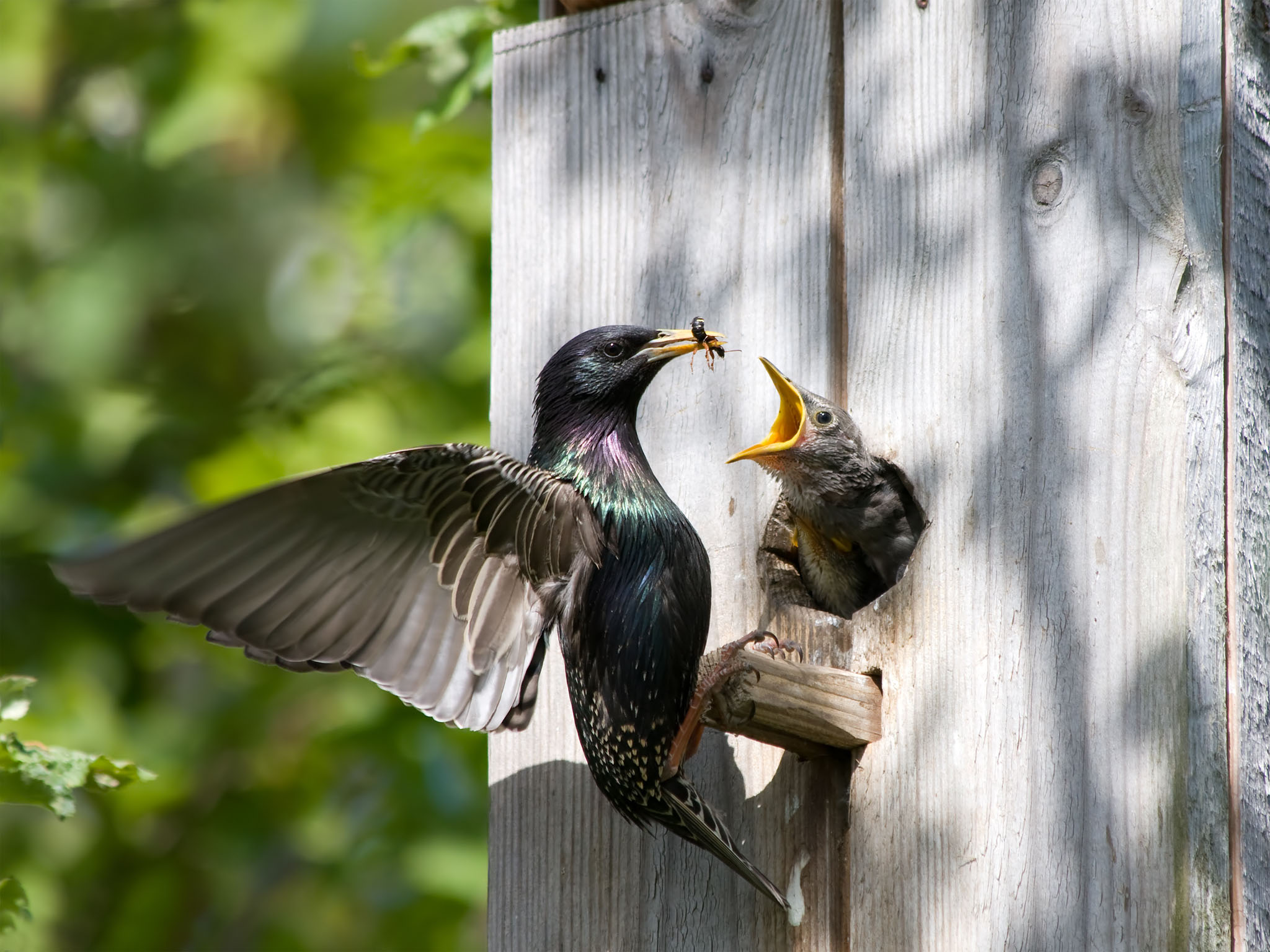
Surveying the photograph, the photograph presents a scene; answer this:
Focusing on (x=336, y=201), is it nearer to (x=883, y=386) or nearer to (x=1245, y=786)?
(x=883, y=386)

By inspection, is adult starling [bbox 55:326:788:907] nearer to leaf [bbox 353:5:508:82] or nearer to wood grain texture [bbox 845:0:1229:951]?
wood grain texture [bbox 845:0:1229:951]

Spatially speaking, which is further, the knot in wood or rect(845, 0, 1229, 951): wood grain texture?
the knot in wood

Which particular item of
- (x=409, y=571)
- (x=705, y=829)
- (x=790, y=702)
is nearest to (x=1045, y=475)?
(x=790, y=702)

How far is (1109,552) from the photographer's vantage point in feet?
6.66

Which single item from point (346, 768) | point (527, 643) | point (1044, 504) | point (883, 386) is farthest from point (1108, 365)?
point (346, 768)

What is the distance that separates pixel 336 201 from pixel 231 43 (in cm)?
58

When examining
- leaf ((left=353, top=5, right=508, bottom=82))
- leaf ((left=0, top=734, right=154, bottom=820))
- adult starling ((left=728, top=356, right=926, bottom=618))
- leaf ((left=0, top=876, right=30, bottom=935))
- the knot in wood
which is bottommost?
leaf ((left=0, top=876, right=30, bottom=935))

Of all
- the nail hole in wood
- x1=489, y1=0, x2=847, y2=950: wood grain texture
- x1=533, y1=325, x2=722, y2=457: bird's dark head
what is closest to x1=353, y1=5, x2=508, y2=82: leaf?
x1=489, y1=0, x2=847, y2=950: wood grain texture

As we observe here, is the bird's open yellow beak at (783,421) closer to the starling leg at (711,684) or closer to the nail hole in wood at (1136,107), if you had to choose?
the starling leg at (711,684)

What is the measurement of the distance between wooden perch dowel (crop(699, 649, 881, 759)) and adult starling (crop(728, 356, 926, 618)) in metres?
0.32

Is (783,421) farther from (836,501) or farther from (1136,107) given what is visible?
(1136,107)

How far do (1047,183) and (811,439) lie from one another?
0.55 meters

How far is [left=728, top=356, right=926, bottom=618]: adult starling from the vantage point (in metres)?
2.37

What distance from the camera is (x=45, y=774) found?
183cm
